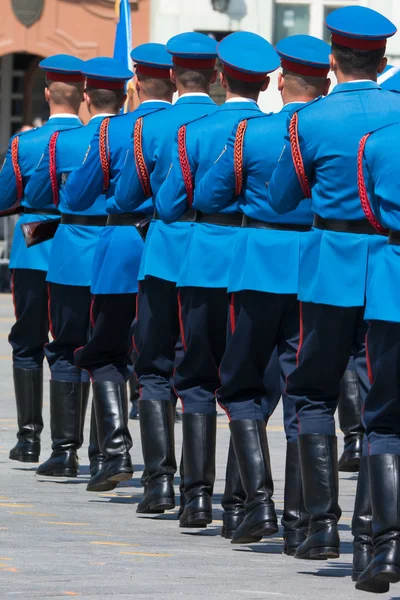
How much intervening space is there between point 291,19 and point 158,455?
2178 centimetres

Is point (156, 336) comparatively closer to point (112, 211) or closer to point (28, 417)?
point (112, 211)

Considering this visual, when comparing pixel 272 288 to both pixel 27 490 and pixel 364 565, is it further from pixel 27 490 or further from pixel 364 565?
pixel 27 490

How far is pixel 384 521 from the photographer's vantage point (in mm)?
6215

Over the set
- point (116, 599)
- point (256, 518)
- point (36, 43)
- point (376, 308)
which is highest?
point (376, 308)

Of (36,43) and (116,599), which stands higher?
(116,599)

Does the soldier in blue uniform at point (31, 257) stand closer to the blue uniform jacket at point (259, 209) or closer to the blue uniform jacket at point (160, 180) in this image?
the blue uniform jacket at point (160, 180)

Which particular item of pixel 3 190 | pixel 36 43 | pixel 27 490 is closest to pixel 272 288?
pixel 27 490

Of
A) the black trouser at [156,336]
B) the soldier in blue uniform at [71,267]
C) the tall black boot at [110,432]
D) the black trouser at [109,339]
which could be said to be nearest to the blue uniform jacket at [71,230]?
the soldier in blue uniform at [71,267]

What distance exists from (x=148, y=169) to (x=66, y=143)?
1146 millimetres

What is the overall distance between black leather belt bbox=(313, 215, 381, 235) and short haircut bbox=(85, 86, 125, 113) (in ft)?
8.33

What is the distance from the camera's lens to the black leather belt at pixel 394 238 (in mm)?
6309

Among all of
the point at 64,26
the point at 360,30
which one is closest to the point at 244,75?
the point at 360,30

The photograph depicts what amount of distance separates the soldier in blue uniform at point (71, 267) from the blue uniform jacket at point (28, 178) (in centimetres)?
10

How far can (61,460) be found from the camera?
9.50 metres
